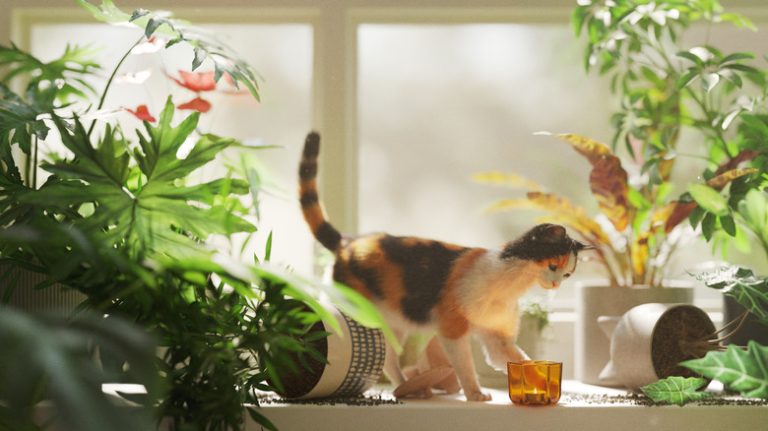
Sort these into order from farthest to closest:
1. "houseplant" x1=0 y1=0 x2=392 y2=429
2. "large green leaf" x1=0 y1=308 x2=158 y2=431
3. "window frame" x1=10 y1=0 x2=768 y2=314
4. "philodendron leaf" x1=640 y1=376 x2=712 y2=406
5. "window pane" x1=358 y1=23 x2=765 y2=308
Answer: "window pane" x1=358 y1=23 x2=765 y2=308
"window frame" x1=10 y1=0 x2=768 y2=314
"philodendron leaf" x1=640 y1=376 x2=712 y2=406
"houseplant" x1=0 y1=0 x2=392 y2=429
"large green leaf" x1=0 y1=308 x2=158 y2=431

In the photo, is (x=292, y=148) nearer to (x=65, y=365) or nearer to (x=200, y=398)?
(x=200, y=398)

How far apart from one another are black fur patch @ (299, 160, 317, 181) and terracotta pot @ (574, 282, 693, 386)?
1.67 ft

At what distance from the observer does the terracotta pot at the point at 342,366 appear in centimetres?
130

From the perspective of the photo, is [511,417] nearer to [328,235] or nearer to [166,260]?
[328,235]

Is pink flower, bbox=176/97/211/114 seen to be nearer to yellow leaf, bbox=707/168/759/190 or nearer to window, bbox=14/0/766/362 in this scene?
window, bbox=14/0/766/362

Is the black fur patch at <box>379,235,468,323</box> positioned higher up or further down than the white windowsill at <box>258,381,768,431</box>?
higher up

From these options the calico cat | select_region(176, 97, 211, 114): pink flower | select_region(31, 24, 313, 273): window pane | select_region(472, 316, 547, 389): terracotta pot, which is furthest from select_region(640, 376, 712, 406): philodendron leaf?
select_region(176, 97, 211, 114): pink flower

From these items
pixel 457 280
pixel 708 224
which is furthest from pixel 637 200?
pixel 457 280

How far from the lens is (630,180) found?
5.49 feet

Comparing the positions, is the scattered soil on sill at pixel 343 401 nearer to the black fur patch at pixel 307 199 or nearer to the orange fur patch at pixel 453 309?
the orange fur patch at pixel 453 309

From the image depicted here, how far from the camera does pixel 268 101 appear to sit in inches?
69.3

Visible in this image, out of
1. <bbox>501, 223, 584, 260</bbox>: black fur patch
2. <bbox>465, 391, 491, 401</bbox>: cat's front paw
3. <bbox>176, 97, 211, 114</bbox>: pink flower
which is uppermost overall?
<bbox>176, 97, 211, 114</bbox>: pink flower

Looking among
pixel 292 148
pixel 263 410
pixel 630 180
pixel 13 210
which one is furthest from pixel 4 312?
pixel 630 180

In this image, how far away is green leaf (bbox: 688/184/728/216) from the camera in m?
1.37
